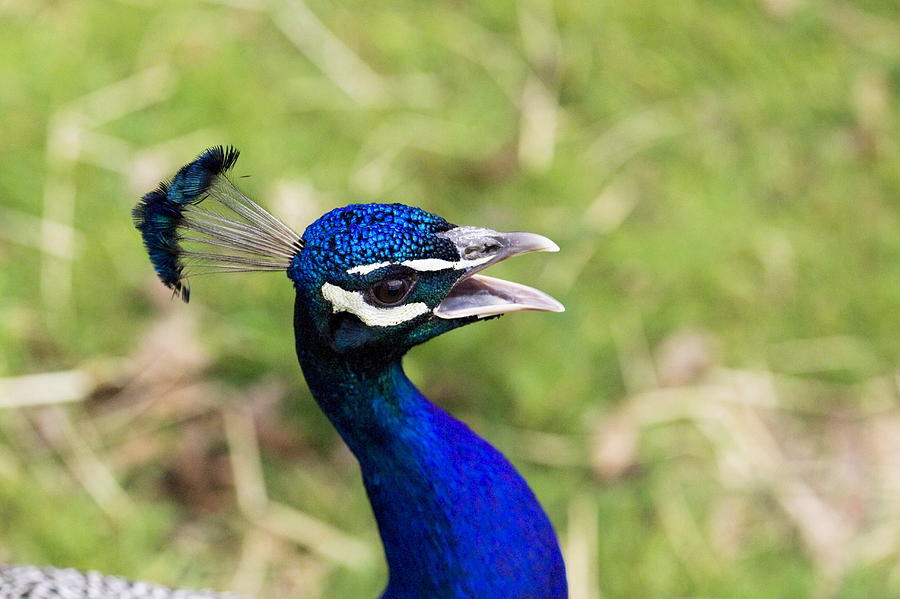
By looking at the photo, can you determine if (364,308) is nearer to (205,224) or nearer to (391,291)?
(391,291)

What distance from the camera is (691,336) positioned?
2531mm

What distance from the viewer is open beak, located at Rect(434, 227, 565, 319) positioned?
1282 mm

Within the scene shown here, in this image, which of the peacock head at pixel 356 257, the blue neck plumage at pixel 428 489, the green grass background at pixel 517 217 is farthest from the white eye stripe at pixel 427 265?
the green grass background at pixel 517 217

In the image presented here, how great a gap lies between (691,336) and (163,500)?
4.03 ft

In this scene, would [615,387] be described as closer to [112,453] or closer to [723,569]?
[723,569]

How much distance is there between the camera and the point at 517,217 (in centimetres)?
268

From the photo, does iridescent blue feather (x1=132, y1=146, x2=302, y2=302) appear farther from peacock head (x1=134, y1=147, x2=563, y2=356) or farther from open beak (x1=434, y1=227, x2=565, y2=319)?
open beak (x1=434, y1=227, x2=565, y2=319)

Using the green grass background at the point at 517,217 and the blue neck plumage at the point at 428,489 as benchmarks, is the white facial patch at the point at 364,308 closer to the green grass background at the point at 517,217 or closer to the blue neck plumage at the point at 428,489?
the blue neck plumage at the point at 428,489

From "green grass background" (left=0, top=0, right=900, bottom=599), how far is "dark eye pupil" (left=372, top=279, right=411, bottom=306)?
1057mm

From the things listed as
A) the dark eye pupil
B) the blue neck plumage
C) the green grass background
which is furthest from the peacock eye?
the green grass background

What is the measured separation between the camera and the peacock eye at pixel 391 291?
125 cm

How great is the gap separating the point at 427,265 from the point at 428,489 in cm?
30

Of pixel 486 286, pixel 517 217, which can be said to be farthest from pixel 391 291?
pixel 517 217

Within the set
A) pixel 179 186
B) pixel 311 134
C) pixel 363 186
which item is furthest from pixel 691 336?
pixel 179 186
